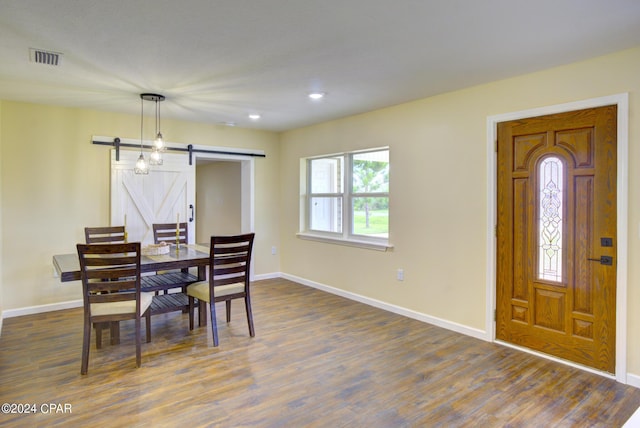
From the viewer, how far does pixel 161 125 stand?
5105 millimetres

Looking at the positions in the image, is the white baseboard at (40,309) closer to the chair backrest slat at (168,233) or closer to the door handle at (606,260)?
the chair backrest slat at (168,233)

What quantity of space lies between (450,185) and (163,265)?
2849 mm

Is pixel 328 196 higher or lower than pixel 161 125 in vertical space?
lower

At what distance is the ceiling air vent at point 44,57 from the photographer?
2.74m

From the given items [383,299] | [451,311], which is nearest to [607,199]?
[451,311]

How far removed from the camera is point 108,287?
2852mm

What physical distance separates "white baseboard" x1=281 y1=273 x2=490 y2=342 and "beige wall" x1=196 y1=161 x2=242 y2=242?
81.6 inches

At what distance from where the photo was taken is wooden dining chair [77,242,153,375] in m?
2.78

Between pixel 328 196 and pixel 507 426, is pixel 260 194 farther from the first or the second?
pixel 507 426

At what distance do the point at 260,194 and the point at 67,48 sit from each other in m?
3.59

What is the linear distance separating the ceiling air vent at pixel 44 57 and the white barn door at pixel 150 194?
6.34ft
